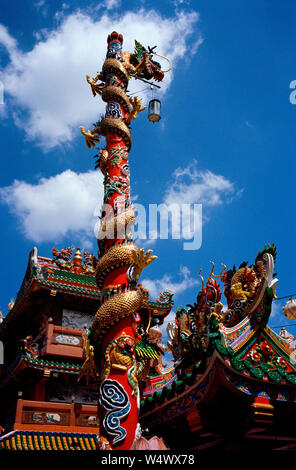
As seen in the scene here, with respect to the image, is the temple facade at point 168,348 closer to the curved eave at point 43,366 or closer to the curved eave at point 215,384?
the curved eave at point 215,384

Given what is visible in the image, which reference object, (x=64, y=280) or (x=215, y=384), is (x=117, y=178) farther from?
(x=64, y=280)

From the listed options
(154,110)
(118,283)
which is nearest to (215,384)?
(118,283)

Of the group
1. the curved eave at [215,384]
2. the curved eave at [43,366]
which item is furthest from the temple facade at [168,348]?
the curved eave at [43,366]

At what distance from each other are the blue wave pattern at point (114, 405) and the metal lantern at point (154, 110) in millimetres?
5659

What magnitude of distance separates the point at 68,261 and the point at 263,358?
563 inches

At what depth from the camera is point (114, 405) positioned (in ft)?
21.5

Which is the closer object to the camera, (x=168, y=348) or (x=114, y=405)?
(x=114, y=405)

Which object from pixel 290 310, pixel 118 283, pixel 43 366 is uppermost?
pixel 118 283

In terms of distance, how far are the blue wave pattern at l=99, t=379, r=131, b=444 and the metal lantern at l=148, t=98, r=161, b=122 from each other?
5.66m

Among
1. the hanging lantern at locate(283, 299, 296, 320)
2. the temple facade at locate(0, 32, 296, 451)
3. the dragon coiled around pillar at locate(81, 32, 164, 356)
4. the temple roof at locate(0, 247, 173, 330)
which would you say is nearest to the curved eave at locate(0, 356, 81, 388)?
the temple roof at locate(0, 247, 173, 330)

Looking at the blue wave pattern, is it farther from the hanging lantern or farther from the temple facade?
the hanging lantern

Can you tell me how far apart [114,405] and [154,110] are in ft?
20.2

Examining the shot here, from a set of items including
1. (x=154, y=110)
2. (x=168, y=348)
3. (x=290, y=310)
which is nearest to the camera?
(x=168, y=348)

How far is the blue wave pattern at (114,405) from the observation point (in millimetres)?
6402
